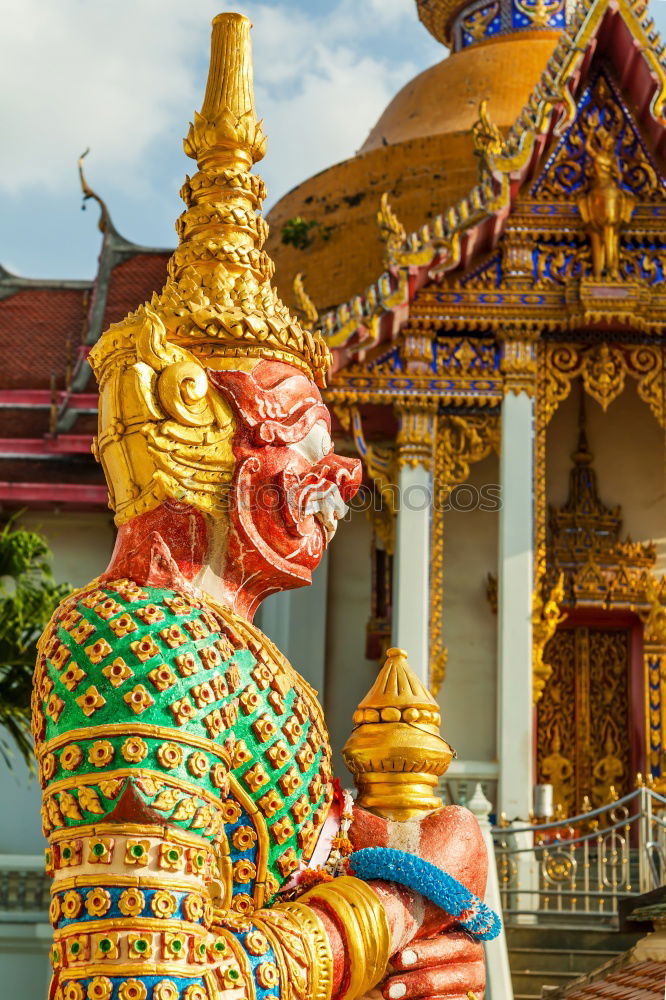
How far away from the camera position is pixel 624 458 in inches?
452

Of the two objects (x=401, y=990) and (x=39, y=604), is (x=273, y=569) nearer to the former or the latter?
(x=401, y=990)

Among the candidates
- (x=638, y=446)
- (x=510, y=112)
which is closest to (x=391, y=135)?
(x=510, y=112)

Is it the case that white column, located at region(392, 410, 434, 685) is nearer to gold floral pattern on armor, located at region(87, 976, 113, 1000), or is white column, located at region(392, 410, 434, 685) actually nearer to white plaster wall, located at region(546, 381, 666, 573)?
white plaster wall, located at region(546, 381, 666, 573)

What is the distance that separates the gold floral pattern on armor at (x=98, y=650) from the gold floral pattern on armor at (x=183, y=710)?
14cm

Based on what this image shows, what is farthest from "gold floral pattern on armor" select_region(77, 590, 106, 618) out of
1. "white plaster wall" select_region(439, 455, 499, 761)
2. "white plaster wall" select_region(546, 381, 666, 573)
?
"white plaster wall" select_region(546, 381, 666, 573)

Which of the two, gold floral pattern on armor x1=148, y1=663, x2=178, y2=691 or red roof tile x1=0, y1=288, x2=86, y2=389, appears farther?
red roof tile x1=0, y1=288, x2=86, y2=389

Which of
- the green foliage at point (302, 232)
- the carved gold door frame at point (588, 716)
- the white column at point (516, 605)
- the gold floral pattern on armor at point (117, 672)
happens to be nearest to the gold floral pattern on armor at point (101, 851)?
the gold floral pattern on armor at point (117, 672)

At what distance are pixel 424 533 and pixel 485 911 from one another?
7226 mm

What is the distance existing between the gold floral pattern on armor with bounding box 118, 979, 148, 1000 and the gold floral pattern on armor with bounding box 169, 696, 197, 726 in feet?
1.29

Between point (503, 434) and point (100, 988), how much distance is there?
8.00 metres

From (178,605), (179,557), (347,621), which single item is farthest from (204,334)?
(347,621)

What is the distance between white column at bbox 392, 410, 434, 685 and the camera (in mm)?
9703

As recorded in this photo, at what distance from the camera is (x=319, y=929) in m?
2.51

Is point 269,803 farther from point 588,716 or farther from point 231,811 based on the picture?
point 588,716
